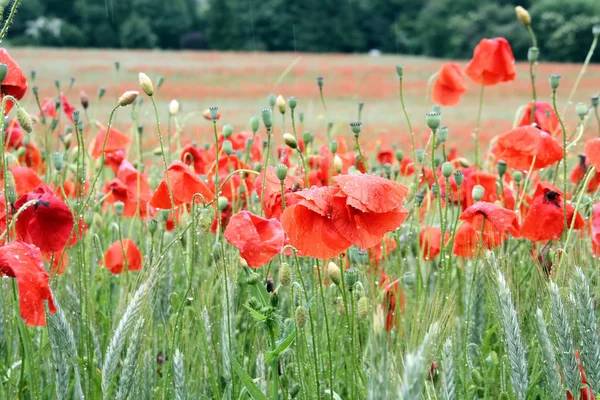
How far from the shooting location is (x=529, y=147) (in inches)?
59.6

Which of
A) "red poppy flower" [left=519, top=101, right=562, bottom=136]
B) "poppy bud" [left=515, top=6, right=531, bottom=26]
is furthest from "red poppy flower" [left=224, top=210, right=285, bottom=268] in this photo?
"red poppy flower" [left=519, top=101, right=562, bottom=136]

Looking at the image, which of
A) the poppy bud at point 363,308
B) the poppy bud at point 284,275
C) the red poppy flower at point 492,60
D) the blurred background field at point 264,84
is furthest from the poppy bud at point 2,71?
the blurred background field at point 264,84

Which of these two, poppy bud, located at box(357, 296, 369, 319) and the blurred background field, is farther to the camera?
the blurred background field

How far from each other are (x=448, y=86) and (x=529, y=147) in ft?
1.95

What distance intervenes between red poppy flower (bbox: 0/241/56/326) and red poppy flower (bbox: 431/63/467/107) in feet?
4.38

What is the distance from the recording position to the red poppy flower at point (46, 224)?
1143 millimetres

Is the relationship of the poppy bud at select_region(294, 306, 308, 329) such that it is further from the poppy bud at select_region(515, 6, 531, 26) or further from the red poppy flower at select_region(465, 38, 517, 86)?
the red poppy flower at select_region(465, 38, 517, 86)

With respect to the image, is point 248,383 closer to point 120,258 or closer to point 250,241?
point 250,241

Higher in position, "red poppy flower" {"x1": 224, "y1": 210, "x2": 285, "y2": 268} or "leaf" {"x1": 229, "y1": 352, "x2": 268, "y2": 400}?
"red poppy flower" {"x1": 224, "y1": 210, "x2": 285, "y2": 268}

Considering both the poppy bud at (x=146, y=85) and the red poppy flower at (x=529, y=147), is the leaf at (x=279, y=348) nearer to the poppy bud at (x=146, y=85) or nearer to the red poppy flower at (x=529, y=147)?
the poppy bud at (x=146, y=85)

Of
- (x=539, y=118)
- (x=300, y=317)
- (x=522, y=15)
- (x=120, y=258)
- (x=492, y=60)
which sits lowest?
(x=120, y=258)

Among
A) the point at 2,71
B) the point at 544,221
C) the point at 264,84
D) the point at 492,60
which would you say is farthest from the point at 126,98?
the point at 264,84

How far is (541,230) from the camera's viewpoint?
1373 mm

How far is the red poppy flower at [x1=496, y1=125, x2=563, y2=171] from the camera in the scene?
150 cm
